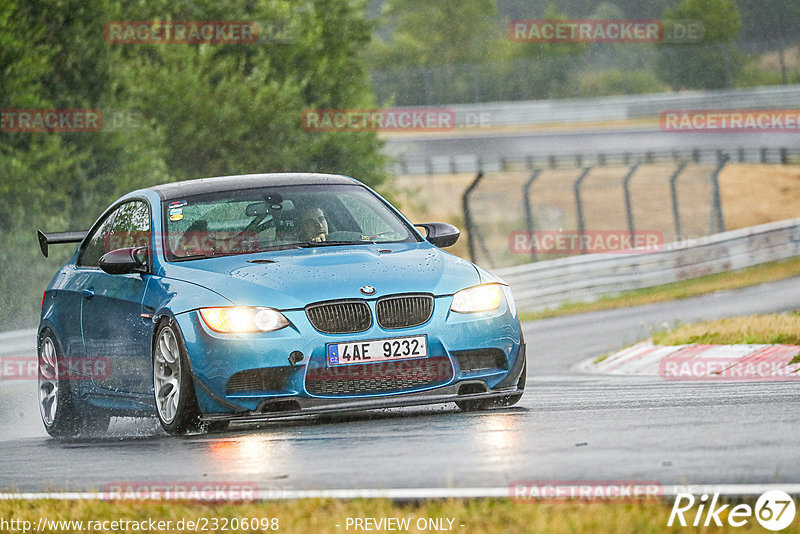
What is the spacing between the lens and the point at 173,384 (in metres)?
8.17

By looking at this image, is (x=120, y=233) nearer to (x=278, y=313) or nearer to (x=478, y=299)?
(x=278, y=313)

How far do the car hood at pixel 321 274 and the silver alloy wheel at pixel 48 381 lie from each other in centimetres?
186

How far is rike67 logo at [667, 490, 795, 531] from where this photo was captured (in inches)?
181

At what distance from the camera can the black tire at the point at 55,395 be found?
9.90 m

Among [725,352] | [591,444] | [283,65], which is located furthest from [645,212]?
[591,444]

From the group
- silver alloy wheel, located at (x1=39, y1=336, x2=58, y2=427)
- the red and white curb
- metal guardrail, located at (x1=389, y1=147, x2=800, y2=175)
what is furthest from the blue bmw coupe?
metal guardrail, located at (x1=389, y1=147, x2=800, y2=175)

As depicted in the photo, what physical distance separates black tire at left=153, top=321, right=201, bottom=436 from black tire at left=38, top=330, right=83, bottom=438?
5.55ft

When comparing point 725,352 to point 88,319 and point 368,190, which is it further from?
point 88,319

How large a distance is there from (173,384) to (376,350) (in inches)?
47.5

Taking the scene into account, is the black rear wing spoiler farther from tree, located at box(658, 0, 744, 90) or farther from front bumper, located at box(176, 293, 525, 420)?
tree, located at box(658, 0, 744, 90)

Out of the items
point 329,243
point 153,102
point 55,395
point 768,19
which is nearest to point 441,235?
point 329,243

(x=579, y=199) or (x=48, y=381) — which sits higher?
(x=48, y=381)

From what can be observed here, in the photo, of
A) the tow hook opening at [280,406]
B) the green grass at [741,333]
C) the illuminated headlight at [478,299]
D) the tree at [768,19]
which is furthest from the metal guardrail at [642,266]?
the tree at [768,19]

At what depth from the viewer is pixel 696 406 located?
8.12 meters
